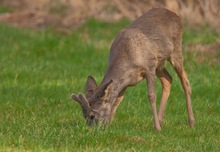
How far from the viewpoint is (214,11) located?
2127cm

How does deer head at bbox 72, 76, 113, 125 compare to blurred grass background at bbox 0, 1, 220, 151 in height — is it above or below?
above

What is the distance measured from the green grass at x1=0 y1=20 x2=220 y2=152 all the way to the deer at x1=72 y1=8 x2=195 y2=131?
27cm

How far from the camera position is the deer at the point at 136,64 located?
10.4 m

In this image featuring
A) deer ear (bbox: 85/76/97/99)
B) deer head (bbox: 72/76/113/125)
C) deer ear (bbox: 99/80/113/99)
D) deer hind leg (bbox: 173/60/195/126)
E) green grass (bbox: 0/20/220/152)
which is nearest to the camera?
green grass (bbox: 0/20/220/152)

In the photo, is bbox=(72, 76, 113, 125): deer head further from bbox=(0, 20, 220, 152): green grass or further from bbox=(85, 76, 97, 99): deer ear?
bbox=(0, 20, 220, 152): green grass

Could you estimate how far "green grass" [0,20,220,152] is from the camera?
29.9 feet

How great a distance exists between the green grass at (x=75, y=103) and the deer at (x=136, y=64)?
0.90 feet

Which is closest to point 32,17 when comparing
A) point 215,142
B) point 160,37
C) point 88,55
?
point 88,55

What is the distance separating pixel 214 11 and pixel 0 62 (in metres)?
7.05

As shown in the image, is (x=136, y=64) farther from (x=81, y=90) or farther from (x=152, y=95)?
(x=81, y=90)

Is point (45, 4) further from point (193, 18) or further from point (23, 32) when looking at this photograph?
point (193, 18)

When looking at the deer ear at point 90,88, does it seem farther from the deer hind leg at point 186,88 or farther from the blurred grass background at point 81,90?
the deer hind leg at point 186,88

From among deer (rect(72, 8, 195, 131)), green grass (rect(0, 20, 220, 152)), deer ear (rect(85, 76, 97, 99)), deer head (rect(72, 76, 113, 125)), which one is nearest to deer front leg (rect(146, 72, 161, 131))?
deer (rect(72, 8, 195, 131))

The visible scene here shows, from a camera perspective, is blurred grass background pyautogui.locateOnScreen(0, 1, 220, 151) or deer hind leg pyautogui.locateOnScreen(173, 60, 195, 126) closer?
blurred grass background pyautogui.locateOnScreen(0, 1, 220, 151)
